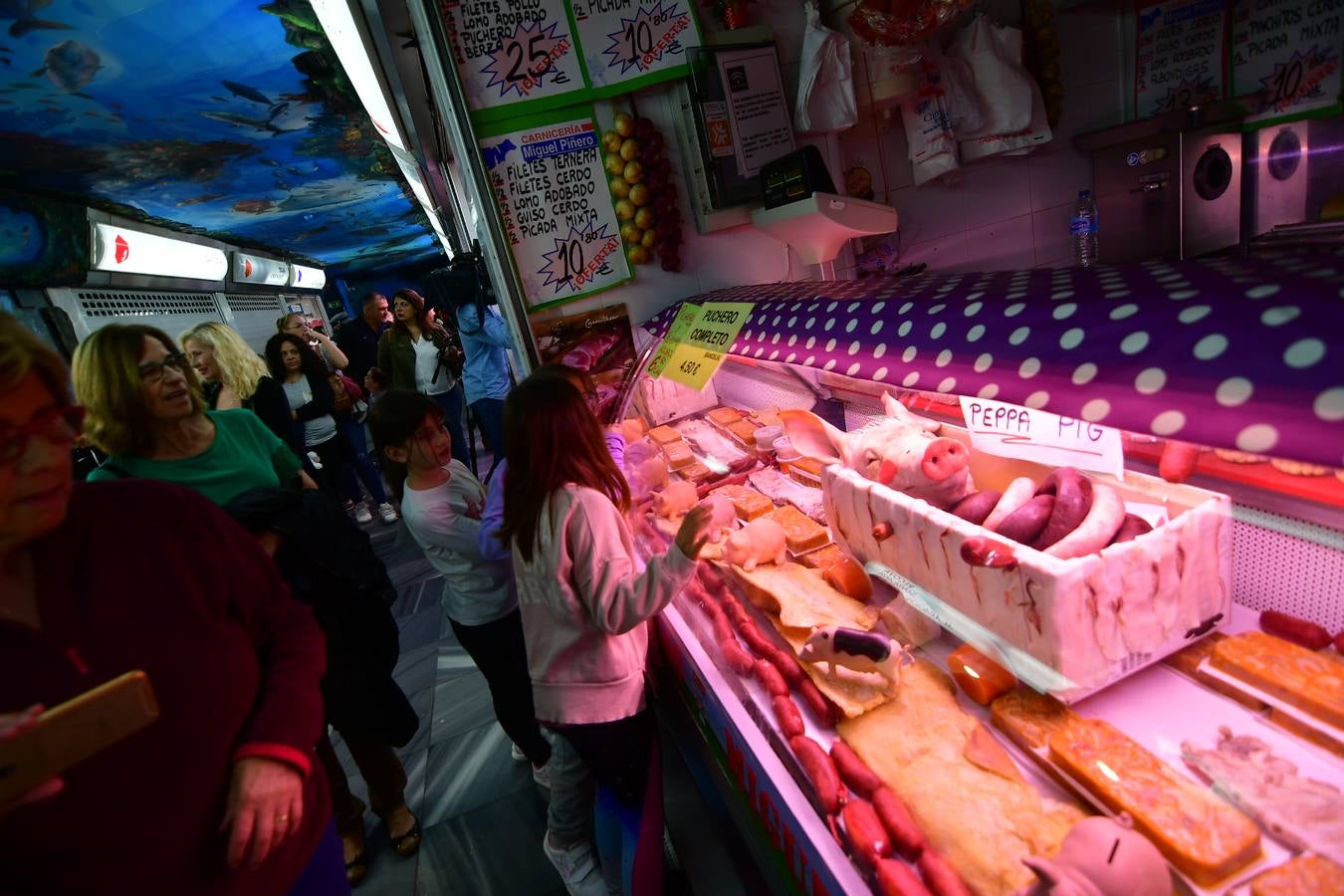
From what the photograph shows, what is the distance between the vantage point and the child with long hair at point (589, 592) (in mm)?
1715

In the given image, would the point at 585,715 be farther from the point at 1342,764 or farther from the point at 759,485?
the point at 1342,764

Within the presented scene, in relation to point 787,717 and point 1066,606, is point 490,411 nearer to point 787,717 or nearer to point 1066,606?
point 787,717

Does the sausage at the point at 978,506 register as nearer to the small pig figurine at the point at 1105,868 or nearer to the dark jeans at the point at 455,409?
the small pig figurine at the point at 1105,868

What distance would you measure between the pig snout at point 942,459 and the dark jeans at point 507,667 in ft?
6.03

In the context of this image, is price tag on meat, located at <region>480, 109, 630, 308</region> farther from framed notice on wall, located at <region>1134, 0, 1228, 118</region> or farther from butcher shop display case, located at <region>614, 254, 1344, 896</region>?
framed notice on wall, located at <region>1134, 0, 1228, 118</region>

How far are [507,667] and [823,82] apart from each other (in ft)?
12.2

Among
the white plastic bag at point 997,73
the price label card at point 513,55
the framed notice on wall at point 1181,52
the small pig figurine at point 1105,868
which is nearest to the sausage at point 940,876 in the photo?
the small pig figurine at point 1105,868

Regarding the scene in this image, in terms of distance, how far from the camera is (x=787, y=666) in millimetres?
1710

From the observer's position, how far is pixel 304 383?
5941 millimetres

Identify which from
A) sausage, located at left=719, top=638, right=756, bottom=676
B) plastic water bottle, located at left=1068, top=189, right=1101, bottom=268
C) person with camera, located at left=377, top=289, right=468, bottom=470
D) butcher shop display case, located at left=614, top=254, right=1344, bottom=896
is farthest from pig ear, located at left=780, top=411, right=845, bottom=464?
person with camera, located at left=377, top=289, right=468, bottom=470

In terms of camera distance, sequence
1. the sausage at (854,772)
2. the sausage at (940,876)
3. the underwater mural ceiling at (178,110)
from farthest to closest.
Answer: the underwater mural ceiling at (178,110), the sausage at (854,772), the sausage at (940,876)

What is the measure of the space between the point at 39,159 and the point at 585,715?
254 inches

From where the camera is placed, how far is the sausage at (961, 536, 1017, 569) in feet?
4.13

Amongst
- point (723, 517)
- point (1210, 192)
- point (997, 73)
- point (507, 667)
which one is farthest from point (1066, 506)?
point (1210, 192)
